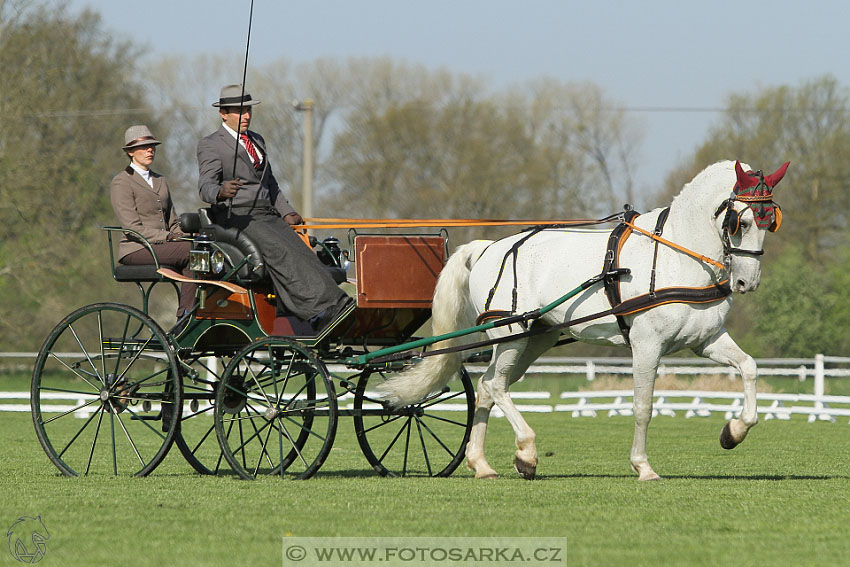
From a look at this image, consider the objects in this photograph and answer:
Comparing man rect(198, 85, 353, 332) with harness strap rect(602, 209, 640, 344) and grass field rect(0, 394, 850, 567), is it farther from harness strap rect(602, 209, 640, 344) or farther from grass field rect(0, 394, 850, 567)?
harness strap rect(602, 209, 640, 344)

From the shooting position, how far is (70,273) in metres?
→ 30.8

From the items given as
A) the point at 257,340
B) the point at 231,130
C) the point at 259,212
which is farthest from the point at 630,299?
the point at 231,130

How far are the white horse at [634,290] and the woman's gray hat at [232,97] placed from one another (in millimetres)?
1840

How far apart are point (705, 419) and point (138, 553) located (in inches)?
590

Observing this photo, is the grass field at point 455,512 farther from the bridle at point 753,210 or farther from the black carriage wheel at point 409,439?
the bridle at point 753,210

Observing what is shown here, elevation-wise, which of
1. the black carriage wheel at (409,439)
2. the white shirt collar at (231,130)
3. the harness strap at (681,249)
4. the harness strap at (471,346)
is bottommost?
the black carriage wheel at (409,439)

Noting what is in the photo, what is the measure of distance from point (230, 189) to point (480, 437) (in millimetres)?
2453

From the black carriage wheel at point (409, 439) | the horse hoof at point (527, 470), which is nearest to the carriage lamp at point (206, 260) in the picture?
the black carriage wheel at point (409, 439)

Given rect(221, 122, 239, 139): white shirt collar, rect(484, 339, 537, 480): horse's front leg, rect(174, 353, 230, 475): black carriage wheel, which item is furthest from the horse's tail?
rect(221, 122, 239, 139): white shirt collar

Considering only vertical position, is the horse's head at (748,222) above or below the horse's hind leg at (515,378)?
above

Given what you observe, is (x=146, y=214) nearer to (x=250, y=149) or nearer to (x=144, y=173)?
(x=144, y=173)

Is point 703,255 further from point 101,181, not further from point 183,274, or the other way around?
point 101,181

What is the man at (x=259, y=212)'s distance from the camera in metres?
8.50

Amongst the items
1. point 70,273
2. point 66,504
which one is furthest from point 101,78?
point 66,504
